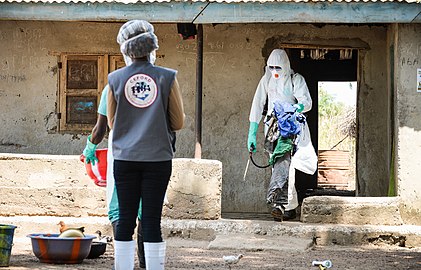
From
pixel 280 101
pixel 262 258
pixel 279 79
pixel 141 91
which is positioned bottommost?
pixel 262 258

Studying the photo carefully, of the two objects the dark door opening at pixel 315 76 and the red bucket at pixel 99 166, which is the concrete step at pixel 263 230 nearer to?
the red bucket at pixel 99 166

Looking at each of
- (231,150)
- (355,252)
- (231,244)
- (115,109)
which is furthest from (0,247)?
(231,150)

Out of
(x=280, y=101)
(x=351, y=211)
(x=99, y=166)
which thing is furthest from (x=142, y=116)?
(x=280, y=101)

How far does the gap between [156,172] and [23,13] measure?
6.10 m

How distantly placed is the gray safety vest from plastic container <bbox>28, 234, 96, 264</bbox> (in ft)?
6.23

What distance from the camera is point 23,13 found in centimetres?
1152

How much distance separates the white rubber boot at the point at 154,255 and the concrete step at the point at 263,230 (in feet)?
15.2

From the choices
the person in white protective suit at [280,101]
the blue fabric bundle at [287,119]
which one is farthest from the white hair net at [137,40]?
the person in white protective suit at [280,101]

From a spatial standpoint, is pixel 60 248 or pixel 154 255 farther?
pixel 60 248

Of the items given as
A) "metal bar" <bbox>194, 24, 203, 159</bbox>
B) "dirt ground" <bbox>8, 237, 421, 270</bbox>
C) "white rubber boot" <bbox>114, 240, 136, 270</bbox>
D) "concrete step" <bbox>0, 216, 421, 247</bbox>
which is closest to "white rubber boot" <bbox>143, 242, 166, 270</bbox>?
"white rubber boot" <bbox>114, 240, 136, 270</bbox>

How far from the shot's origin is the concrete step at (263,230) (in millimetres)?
10852

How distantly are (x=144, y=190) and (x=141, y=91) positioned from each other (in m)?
0.66

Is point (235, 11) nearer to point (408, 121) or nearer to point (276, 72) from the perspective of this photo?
point (276, 72)

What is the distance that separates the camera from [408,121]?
11.3 meters
